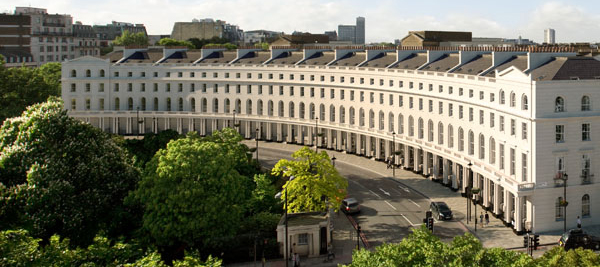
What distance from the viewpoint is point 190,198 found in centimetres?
5162

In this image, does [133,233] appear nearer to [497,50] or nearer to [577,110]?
[577,110]

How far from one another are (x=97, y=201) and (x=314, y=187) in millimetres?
18397

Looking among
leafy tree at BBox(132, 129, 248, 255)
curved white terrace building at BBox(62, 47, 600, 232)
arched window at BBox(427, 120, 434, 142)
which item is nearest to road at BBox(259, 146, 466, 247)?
curved white terrace building at BBox(62, 47, 600, 232)

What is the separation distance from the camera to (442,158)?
7944cm

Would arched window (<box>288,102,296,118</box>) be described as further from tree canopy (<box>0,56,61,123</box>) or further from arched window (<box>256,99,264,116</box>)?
tree canopy (<box>0,56,61,123</box>)

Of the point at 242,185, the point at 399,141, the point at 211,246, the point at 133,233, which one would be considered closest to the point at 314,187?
the point at 242,185

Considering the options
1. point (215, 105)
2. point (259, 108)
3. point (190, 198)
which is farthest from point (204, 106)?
point (190, 198)

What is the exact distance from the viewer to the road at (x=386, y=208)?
195 ft

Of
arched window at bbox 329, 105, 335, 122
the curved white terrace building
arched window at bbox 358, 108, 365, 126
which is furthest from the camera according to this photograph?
arched window at bbox 329, 105, 335, 122

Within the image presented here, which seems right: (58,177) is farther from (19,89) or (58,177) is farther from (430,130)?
(19,89)

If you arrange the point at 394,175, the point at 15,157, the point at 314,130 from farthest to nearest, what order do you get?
the point at 314,130
the point at 394,175
the point at 15,157

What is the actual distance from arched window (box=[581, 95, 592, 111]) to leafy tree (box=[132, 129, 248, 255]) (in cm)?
3225

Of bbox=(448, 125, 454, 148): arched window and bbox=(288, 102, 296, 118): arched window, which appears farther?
bbox=(288, 102, 296, 118): arched window

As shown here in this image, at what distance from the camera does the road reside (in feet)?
195
